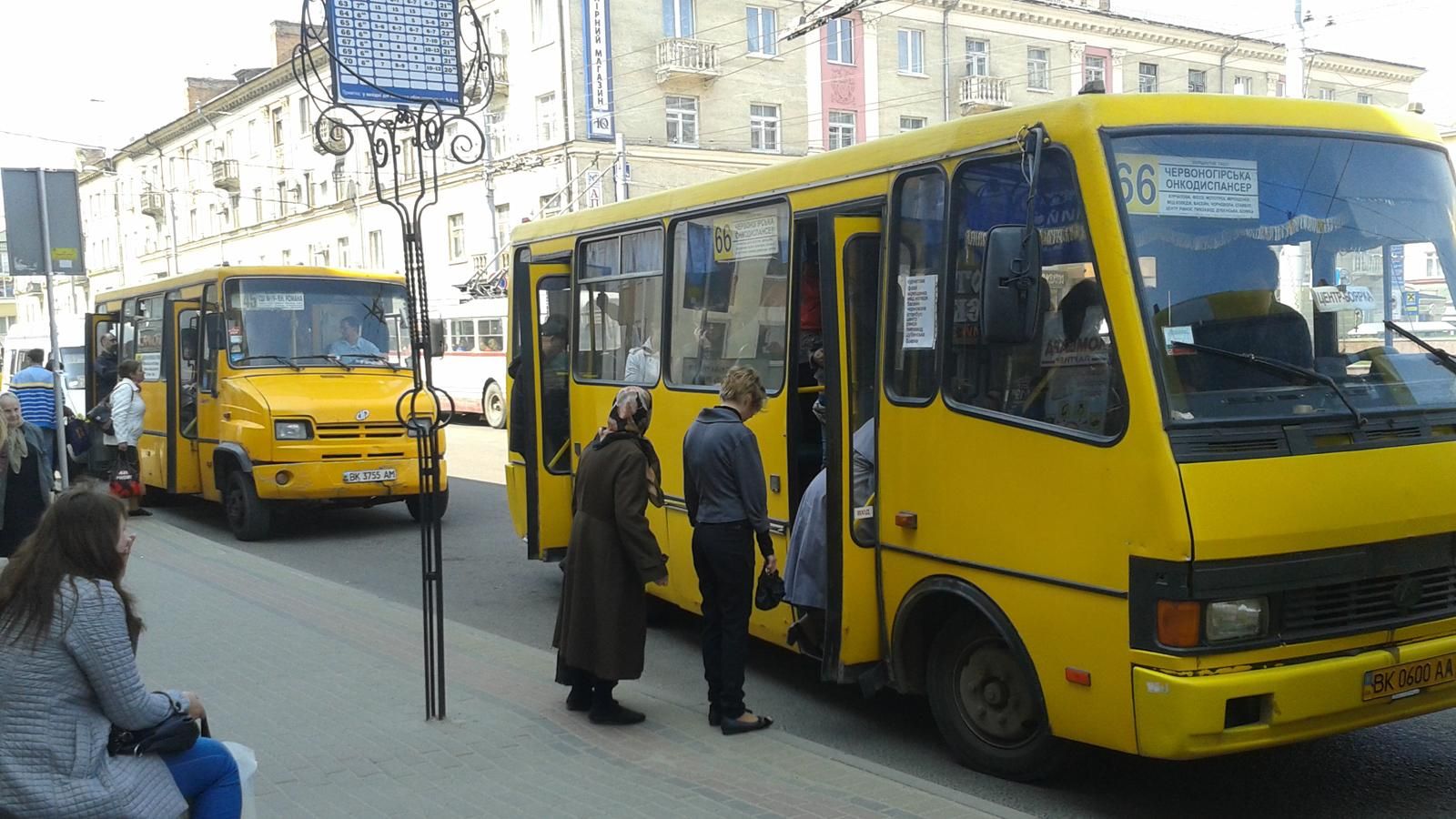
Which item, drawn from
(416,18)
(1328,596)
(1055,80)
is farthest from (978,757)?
(1055,80)

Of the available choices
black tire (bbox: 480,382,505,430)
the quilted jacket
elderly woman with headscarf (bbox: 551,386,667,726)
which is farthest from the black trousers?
black tire (bbox: 480,382,505,430)

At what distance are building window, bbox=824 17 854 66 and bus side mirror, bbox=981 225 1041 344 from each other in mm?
39130

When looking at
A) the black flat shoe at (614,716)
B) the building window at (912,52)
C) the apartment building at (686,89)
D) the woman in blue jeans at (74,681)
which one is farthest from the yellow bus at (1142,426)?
the building window at (912,52)

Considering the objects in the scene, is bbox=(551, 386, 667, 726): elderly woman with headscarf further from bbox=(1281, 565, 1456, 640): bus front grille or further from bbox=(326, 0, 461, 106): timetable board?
bbox=(1281, 565, 1456, 640): bus front grille

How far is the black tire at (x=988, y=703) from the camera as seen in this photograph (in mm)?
5375

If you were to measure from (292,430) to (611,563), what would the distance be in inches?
301

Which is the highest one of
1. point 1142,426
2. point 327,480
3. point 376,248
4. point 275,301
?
point 376,248

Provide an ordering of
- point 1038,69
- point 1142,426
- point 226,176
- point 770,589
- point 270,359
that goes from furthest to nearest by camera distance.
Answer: point 226,176
point 1038,69
point 270,359
point 770,589
point 1142,426

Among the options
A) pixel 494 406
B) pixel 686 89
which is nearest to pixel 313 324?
pixel 494 406

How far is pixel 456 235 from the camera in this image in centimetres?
4409

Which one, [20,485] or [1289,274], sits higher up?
[1289,274]

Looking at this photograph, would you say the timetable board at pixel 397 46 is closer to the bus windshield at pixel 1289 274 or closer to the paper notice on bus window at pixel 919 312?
the paper notice on bus window at pixel 919 312

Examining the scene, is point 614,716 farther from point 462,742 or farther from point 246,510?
point 246,510

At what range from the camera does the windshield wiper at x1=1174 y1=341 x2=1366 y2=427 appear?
16.1ft
